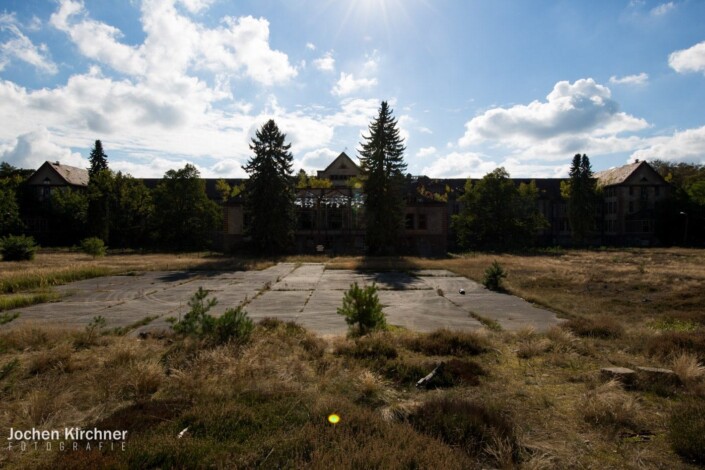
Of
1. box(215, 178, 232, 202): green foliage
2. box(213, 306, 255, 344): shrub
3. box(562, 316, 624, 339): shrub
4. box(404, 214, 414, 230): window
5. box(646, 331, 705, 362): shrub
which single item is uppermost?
box(215, 178, 232, 202): green foliage

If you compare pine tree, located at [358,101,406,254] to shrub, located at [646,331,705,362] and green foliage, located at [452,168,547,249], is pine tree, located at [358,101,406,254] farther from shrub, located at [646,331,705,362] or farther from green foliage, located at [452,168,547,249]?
shrub, located at [646,331,705,362]

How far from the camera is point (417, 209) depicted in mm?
52906

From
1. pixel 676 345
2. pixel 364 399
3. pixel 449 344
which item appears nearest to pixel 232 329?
pixel 364 399

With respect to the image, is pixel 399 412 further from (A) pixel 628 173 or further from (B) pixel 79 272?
(A) pixel 628 173

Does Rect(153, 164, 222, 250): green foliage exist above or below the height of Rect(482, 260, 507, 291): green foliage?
above

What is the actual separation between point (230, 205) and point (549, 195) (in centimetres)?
6019

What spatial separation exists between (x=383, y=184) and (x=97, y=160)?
175ft

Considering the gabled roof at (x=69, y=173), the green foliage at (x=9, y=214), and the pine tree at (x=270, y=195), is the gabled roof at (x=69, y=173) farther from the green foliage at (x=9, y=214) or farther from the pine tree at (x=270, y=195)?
the pine tree at (x=270, y=195)

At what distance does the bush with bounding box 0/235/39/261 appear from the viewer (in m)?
33.2

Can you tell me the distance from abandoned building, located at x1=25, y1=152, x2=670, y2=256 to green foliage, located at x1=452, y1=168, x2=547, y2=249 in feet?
15.1


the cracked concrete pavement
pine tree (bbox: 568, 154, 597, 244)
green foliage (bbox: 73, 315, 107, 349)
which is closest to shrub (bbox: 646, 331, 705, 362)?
the cracked concrete pavement

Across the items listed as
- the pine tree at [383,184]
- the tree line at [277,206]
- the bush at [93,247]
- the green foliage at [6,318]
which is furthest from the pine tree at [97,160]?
the green foliage at [6,318]

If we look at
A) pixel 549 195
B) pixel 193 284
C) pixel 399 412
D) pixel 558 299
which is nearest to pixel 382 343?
pixel 399 412

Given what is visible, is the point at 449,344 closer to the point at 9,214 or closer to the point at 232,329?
the point at 232,329
